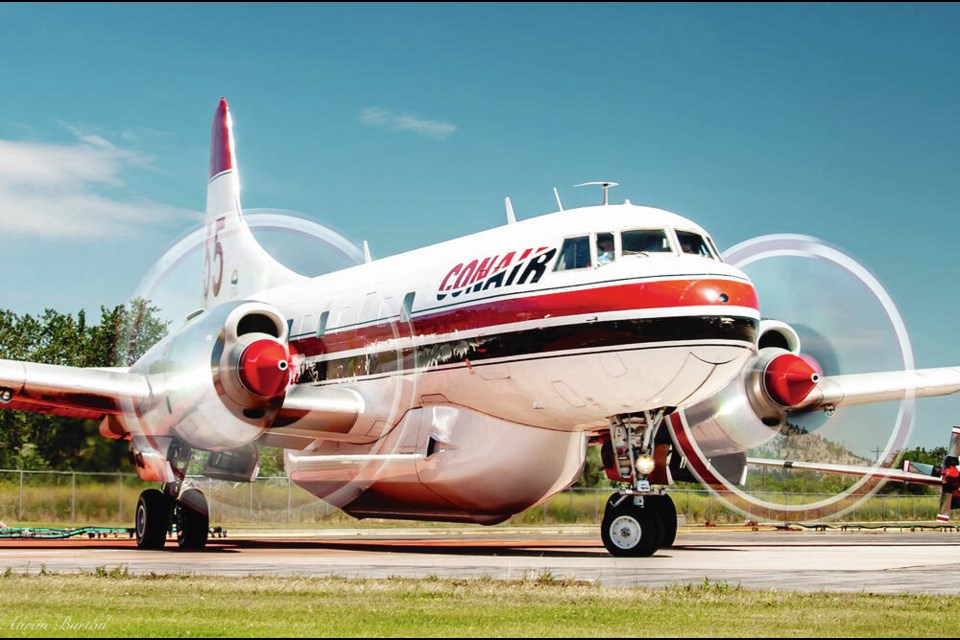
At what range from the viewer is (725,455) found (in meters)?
20.8

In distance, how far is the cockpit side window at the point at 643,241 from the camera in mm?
16531

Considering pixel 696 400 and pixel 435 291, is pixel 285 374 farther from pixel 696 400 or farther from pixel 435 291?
pixel 696 400

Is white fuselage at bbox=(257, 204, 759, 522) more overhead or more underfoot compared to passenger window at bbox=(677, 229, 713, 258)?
more underfoot

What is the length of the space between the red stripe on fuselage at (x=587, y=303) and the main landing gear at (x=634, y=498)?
6.59 feet

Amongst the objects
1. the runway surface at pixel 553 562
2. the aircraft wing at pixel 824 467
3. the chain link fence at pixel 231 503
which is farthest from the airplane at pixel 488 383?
the aircraft wing at pixel 824 467

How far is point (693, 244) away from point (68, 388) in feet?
32.3

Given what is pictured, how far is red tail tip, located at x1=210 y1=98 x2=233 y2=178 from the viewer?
96.4 ft

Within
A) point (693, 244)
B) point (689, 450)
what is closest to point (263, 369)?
point (693, 244)

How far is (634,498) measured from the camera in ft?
54.6

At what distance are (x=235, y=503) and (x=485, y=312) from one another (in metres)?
18.3

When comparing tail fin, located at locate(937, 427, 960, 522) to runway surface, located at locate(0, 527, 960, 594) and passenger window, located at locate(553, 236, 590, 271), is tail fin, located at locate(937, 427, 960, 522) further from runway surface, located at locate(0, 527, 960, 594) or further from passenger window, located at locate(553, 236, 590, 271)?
passenger window, located at locate(553, 236, 590, 271)

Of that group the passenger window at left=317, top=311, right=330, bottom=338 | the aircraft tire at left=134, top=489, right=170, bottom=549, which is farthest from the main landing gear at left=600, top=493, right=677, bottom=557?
the aircraft tire at left=134, top=489, right=170, bottom=549

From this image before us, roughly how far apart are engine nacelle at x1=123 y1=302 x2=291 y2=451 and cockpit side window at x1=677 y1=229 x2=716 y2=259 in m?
6.23

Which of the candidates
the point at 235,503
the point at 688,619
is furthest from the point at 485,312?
the point at 235,503
